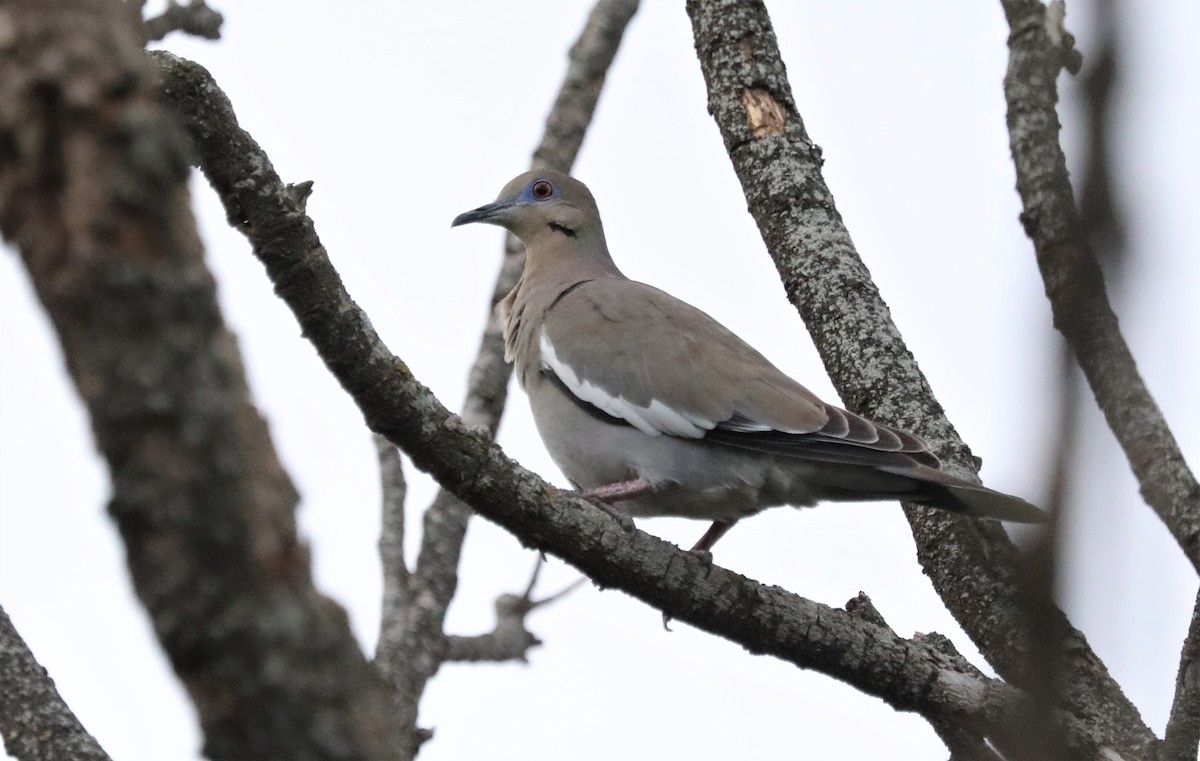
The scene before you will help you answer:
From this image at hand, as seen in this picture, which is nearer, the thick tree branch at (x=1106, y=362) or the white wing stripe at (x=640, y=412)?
the thick tree branch at (x=1106, y=362)

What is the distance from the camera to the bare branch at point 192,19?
520cm

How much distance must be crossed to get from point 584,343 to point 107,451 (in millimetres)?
3694

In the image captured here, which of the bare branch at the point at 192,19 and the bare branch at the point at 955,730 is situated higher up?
the bare branch at the point at 192,19

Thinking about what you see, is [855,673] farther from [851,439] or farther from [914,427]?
[914,427]

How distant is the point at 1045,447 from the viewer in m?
1.11

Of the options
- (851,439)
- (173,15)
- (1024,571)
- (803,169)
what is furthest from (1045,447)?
(173,15)

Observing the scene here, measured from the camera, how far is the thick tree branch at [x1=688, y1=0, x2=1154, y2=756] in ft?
13.4

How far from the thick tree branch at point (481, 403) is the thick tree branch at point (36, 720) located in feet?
5.56

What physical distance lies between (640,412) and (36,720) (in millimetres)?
2113

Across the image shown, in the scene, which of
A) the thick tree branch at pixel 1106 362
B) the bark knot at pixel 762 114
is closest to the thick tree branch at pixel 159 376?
the thick tree branch at pixel 1106 362

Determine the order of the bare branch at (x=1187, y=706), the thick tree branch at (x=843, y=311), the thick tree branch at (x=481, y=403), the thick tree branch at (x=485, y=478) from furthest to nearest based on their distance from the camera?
the thick tree branch at (x=481, y=403), the thick tree branch at (x=843, y=311), the bare branch at (x=1187, y=706), the thick tree branch at (x=485, y=478)

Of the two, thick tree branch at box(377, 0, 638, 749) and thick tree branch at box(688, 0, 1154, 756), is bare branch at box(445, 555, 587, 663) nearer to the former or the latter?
thick tree branch at box(377, 0, 638, 749)

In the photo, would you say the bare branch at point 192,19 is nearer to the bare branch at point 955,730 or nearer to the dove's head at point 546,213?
the dove's head at point 546,213

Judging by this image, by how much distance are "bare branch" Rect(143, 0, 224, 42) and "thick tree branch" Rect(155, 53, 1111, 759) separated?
2.11m
